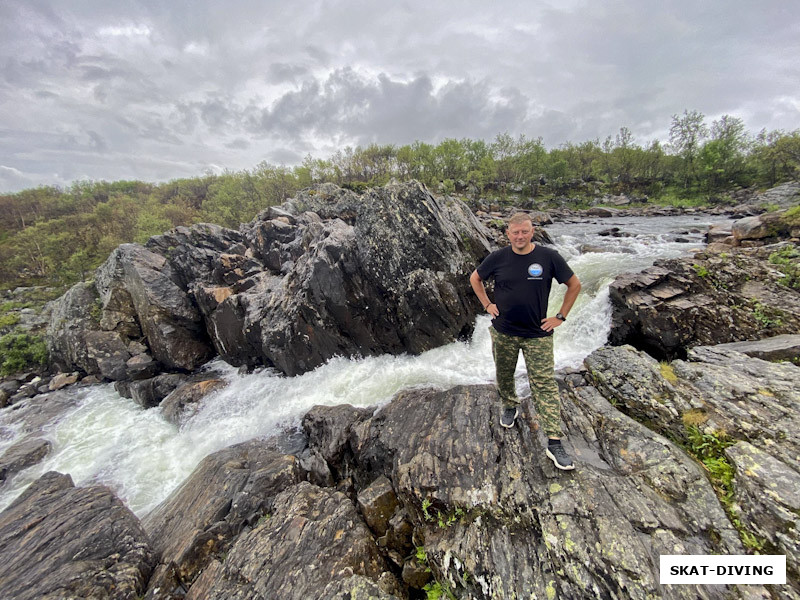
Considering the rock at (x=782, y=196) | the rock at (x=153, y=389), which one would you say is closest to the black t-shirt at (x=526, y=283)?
the rock at (x=153, y=389)

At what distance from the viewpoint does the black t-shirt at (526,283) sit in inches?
222

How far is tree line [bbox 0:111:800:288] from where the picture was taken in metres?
48.4

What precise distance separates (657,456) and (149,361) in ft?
81.9

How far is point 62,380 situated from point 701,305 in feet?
118

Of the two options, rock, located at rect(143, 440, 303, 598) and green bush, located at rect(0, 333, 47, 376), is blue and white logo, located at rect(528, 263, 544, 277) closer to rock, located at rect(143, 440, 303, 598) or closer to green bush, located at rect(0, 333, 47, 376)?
rock, located at rect(143, 440, 303, 598)

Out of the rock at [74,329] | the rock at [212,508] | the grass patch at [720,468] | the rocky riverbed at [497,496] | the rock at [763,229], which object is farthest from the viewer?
the rock at [74,329]

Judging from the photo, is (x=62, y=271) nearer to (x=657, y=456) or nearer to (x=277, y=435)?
(x=277, y=435)

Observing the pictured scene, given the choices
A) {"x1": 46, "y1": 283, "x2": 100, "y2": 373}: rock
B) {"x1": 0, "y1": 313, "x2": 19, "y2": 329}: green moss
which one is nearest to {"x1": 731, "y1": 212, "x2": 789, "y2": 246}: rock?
{"x1": 46, "y1": 283, "x2": 100, "y2": 373}: rock

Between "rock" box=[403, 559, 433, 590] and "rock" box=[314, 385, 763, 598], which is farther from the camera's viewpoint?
"rock" box=[403, 559, 433, 590]

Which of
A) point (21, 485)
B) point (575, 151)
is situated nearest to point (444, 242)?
point (21, 485)

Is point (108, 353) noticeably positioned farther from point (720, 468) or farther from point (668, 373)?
point (668, 373)

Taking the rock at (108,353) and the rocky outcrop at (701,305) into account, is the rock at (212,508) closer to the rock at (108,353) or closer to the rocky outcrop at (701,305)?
the rock at (108,353)

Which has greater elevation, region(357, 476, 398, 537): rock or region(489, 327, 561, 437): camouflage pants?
region(489, 327, 561, 437): camouflage pants

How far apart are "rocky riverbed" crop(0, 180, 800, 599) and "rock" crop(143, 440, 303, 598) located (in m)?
0.05
